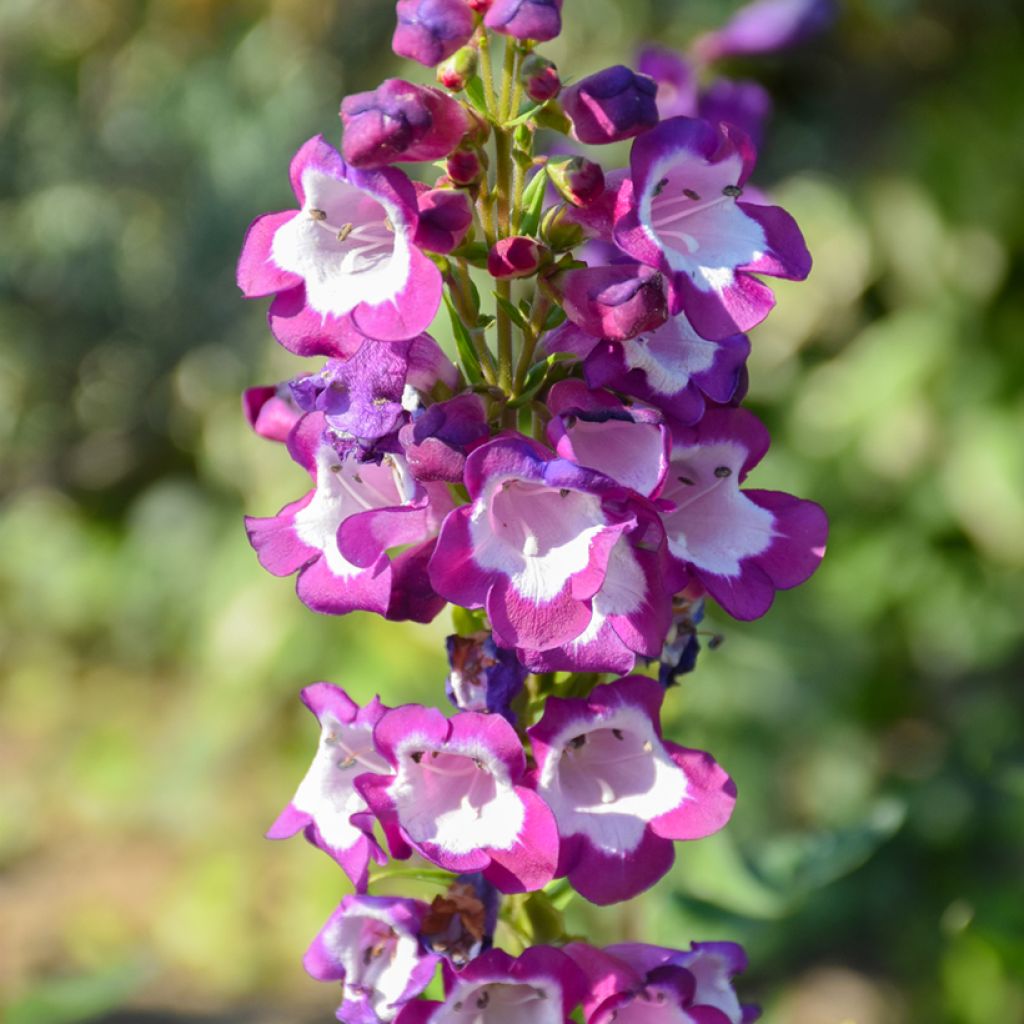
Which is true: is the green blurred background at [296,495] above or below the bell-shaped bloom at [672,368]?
below

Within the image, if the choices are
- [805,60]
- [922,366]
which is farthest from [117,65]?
[922,366]

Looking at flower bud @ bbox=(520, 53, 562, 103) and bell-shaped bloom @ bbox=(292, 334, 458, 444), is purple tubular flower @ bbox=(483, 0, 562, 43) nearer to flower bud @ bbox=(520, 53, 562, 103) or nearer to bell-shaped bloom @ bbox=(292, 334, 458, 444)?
flower bud @ bbox=(520, 53, 562, 103)

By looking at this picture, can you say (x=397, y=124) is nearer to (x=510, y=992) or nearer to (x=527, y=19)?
(x=527, y=19)

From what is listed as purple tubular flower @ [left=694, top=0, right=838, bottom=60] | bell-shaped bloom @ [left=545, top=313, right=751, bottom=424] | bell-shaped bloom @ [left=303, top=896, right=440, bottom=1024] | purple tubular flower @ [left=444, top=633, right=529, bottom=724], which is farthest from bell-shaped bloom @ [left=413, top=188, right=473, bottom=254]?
purple tubular flower @ [left=694, top=0, right=838, bottom=60]

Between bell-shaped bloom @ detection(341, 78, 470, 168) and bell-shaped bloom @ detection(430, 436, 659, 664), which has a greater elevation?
bell-shaped bloom @ detection(341, 78, 470, 168)

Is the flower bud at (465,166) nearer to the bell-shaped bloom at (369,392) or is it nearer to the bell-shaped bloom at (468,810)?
the bell-shaped bloom at (369,392)

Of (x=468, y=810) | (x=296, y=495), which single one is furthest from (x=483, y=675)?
(x=296, y=495)

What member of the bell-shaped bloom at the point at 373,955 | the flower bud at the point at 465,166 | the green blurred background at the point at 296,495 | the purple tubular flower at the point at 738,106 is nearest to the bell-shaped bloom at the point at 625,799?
the bell-shaped bloom at the point at 373,955
